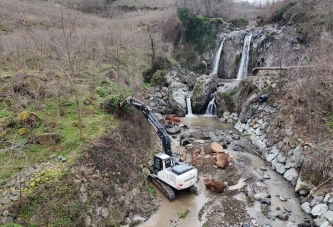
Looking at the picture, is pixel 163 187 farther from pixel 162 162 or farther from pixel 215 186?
pixel 215 186

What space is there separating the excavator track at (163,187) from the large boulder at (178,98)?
1233 centimetres

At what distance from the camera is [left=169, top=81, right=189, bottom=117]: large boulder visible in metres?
24.6

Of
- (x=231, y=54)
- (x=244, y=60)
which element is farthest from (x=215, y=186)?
(x=231, y=54)

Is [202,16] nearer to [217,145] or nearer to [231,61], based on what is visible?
[231,61]

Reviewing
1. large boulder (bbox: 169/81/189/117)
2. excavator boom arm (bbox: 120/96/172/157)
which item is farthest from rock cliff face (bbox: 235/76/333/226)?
excavator boom arm (bbox: 120/96/172/157)

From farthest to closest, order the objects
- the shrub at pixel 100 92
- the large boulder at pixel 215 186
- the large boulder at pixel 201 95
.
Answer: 1. the large boulder at pixel 201 95
2. the shrub at pixel 100 92
3. the large boulder at pixel 215 186

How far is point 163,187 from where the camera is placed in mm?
12148

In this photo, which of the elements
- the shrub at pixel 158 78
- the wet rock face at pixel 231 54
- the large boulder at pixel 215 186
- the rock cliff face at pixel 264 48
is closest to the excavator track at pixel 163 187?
the large boulder at pixel 215 186

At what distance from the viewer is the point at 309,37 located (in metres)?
26.8

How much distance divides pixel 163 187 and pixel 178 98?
14.1 meters

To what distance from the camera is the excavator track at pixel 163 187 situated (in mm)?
11820

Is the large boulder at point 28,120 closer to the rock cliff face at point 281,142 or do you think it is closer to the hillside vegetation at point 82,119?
the hillside vegetation at point 82,119

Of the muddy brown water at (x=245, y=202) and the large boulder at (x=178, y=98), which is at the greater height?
the large boulder at (x=178, y=98)

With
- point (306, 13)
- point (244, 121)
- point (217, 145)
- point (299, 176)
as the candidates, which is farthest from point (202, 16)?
point (299, 176)
